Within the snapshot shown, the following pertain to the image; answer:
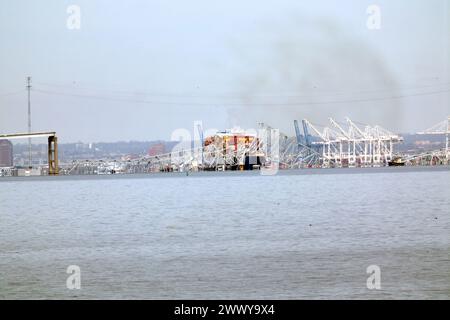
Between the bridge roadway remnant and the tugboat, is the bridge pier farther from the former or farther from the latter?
the tugboat

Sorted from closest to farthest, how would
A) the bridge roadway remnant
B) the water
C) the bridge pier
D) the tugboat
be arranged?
1. the water
2. the bridge roadway remnant
3. the bridge pier
4. the tugboat

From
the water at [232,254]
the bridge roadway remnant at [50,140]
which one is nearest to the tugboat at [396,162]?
the bridge roadway remnant at [50,140]

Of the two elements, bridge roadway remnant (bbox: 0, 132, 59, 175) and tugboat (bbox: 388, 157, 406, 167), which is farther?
tugboat (bbox: 388, 157, 406, 167)

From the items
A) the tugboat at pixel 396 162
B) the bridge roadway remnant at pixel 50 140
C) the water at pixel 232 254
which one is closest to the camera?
the water at pixel 232 254

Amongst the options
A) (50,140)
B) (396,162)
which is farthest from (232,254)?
(396,162)

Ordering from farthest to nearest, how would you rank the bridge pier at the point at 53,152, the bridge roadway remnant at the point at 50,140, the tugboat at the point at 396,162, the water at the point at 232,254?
the tugboat at the point at 396,162
the bridge pier at the point at 53,152
the bridge roadway remnant at the point at 50,140
the water at the point at 232,254

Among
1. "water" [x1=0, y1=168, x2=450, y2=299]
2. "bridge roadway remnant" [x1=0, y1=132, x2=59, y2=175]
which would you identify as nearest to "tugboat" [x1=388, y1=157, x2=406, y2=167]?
"bridge roadway remnant" [x1=0, y1=132, x2=59, y2=175]

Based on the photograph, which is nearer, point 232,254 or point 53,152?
point 232,254

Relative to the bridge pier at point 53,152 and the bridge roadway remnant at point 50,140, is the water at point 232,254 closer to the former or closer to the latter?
the bridge roadway remnant at point 50,140

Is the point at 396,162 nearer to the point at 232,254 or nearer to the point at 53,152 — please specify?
the point at 53,152

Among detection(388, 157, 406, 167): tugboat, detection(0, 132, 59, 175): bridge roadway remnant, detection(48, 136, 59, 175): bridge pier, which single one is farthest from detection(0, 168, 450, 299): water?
detection(388, 157, 406, 167): tugboat

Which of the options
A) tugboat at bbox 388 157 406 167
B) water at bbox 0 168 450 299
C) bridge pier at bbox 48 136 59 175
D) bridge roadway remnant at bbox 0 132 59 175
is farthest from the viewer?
tugboat at bbox 388 157 406 167

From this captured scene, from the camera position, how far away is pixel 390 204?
43.2 meters
